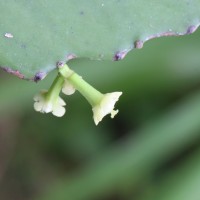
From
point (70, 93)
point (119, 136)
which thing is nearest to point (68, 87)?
point (70, 93)

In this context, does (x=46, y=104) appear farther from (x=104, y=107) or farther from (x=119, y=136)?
(x=119, y=136)

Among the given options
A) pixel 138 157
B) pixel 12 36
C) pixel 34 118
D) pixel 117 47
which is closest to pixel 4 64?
pixel 12 36

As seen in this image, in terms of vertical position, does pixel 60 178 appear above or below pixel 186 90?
below

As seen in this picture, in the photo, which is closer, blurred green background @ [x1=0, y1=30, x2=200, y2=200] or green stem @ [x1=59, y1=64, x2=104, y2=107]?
green stem @ [x1=59, y1=64, x2=104, y2=107]

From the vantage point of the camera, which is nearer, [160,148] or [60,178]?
[160,148]

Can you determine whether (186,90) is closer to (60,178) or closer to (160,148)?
(160,148)

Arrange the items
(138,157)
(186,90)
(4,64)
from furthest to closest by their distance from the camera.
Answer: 1. (186,90)
2. (138,157)
3. (4,64)

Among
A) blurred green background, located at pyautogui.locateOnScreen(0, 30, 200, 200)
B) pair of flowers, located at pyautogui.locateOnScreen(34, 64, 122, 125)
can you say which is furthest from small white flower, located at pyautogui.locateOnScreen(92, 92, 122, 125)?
blurred green background, located at pyautogui.locateOnScreen(0, 30, 200, 200)

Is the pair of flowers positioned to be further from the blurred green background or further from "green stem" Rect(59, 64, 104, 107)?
the blurred green background
